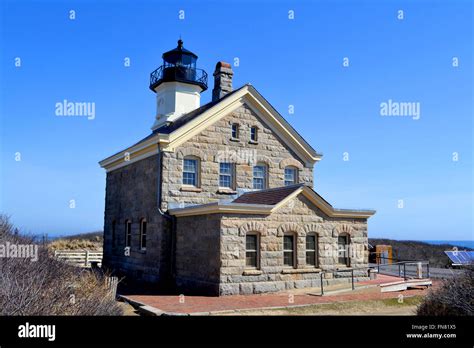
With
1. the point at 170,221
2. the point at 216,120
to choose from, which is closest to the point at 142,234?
the point at 170,221

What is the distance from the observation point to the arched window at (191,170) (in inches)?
816

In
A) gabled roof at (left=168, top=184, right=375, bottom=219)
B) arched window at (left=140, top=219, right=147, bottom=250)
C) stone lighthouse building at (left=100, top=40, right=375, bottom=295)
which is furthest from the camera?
arched window at (left=140, top=219, right=147, bottom=250)

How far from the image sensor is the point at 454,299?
9.41 meters

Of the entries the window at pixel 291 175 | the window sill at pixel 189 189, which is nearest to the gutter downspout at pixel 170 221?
the window sill at pixel 189 189

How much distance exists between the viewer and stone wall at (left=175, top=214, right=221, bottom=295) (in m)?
16.6

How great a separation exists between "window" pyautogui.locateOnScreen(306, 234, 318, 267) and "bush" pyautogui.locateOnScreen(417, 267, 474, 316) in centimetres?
810

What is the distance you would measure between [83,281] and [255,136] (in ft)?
40.7

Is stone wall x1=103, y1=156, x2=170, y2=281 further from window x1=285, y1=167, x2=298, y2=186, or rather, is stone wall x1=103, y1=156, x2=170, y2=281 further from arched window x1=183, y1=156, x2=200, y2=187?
window x1=285, y1=167, x2=298, y2=186

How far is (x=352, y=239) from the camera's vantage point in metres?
19.9

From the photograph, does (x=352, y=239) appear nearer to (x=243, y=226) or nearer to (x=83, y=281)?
(x=243, y=226)

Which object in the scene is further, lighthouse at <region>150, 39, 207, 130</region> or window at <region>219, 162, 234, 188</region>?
lighthouse at <region>150, 39, 207, 130</region>

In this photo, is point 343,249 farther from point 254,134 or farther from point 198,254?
point 254,134

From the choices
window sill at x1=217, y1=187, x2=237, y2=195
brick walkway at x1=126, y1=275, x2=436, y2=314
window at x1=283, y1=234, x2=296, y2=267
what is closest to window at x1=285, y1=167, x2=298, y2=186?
window sill at x1=217, y1=187, x2=237, y2=195

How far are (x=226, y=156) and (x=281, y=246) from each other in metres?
5.78
